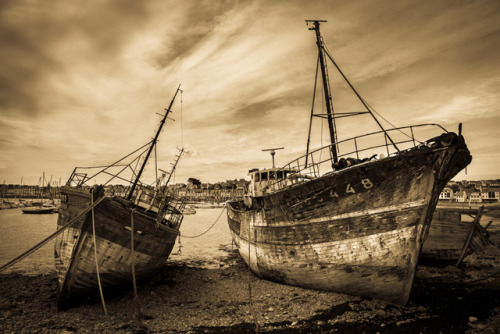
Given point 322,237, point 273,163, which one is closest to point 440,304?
point 322,237

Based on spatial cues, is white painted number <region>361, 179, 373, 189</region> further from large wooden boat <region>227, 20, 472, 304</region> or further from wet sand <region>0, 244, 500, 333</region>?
wet sand <region>0, 244, 500, 333</region>

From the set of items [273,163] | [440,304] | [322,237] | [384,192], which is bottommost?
[440,304]

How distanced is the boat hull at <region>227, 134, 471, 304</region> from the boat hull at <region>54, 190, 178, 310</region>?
6321 mm

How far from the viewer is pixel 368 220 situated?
8266mm

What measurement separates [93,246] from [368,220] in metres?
9.86

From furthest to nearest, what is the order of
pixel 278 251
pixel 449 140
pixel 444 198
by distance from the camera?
pixel 444 198, pixel 278 251, pixel 449 140

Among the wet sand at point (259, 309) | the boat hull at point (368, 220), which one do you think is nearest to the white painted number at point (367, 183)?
the boat hull at point (368, 220)

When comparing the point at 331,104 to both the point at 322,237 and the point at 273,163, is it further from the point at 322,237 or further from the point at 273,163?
the point at 322,237

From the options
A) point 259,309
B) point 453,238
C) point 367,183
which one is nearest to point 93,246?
point 259,309

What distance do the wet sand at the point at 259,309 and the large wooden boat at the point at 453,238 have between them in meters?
1.00

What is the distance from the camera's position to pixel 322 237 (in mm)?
9094

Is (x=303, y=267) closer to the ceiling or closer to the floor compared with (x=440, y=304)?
closer to the ceiling

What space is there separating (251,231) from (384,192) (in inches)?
274

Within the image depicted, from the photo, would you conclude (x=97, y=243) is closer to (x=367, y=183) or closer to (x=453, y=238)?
(x=367, y=183)
